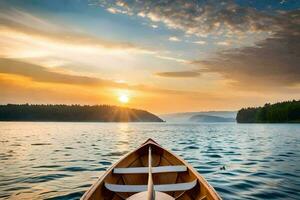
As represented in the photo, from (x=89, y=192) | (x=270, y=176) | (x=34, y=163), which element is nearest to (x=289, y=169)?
(x=270, y=176)

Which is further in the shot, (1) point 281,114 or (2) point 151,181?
(1) point 281,114

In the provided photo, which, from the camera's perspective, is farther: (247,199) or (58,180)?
(58,180)

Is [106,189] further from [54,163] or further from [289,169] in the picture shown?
[289,169]

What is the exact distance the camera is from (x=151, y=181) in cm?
655

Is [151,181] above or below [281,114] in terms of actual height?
below

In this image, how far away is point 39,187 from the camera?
13156 mm

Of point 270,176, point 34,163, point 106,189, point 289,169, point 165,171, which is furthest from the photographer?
point 34,163

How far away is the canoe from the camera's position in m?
7.96

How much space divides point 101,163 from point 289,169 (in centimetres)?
1239

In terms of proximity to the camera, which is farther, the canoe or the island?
the island

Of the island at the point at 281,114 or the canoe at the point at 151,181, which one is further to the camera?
the island at the point at 281,114

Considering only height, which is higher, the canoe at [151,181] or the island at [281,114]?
the island at [281,114]

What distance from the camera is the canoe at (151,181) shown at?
7958 millimetres

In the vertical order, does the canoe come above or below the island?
below
